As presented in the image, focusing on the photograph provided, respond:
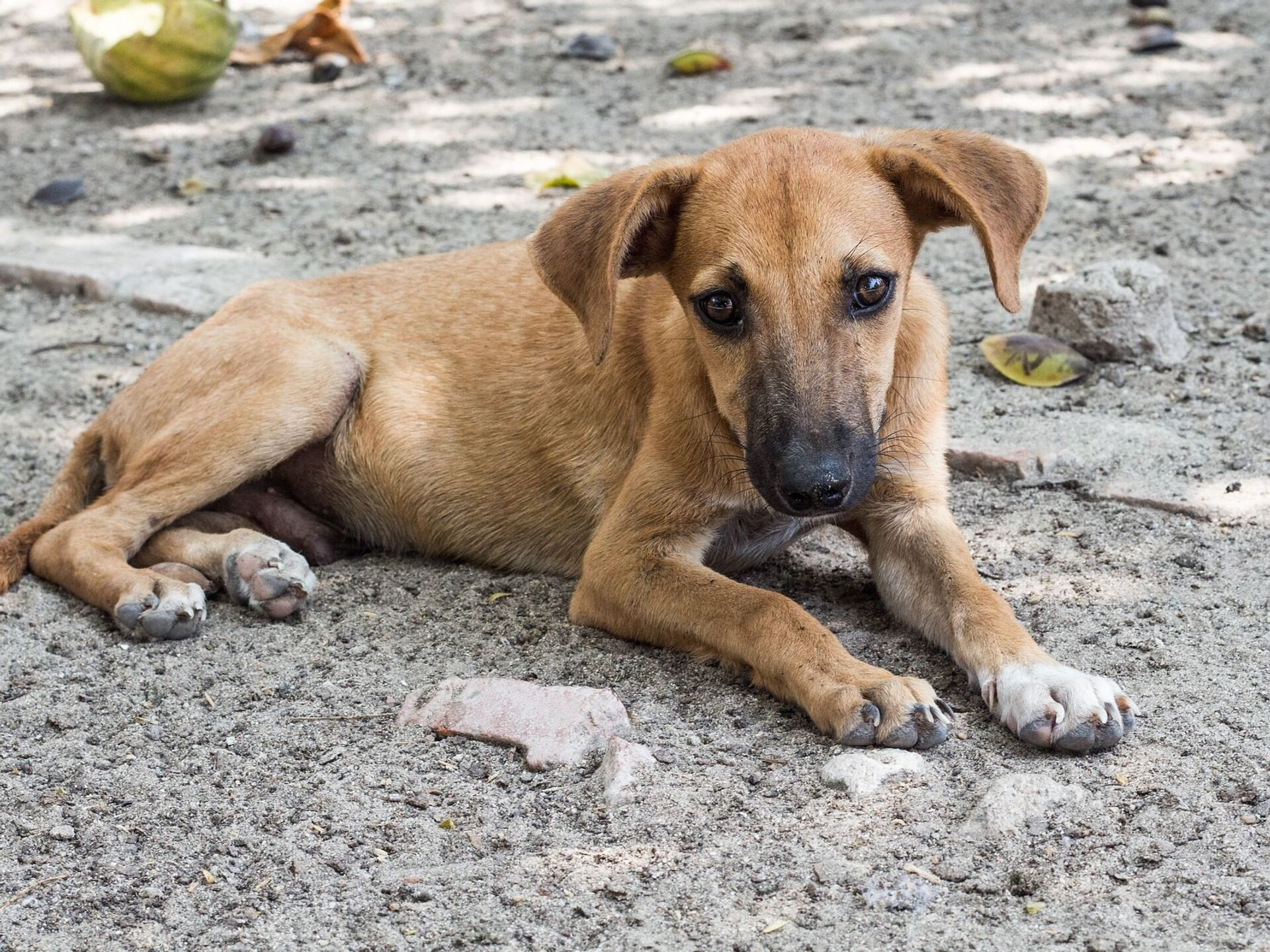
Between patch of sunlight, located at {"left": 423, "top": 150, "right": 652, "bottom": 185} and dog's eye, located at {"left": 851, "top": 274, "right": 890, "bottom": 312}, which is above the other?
dog's eye, located at {"left": 851, "top": 274, "right": 890, "bottom": 312}

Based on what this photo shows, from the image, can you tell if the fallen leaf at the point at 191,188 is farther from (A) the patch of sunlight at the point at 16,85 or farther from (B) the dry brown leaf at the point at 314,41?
(A) the patch of sunlight at the point at 16,85

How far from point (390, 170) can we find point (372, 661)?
4112 mm

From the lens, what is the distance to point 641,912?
8.93ft

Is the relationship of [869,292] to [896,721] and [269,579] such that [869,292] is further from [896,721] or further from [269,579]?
[269,579]

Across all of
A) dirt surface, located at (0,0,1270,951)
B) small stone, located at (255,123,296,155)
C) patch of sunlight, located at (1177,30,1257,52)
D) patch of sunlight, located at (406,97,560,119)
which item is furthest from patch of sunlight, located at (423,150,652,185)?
patch of sunlight, located at (1177,30,1257,52)

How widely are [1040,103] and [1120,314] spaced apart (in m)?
2.88

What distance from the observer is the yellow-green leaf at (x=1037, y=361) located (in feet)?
16.7

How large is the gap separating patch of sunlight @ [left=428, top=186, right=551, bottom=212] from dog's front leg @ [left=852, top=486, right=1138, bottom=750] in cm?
323

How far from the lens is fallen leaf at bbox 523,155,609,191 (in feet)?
22.5

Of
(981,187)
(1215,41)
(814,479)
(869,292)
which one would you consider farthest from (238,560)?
(1215,41)

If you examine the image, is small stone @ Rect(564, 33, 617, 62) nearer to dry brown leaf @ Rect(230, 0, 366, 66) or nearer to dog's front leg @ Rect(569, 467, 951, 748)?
dry brown leaf @ Rect(230, 0, 366, 66)

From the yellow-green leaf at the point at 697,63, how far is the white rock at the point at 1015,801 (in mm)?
5939

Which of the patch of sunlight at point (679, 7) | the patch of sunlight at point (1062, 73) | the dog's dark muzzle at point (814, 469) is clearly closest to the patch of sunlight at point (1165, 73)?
the patch of sunlight at point (1062, 73)

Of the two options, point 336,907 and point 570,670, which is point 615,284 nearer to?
point 570,670
